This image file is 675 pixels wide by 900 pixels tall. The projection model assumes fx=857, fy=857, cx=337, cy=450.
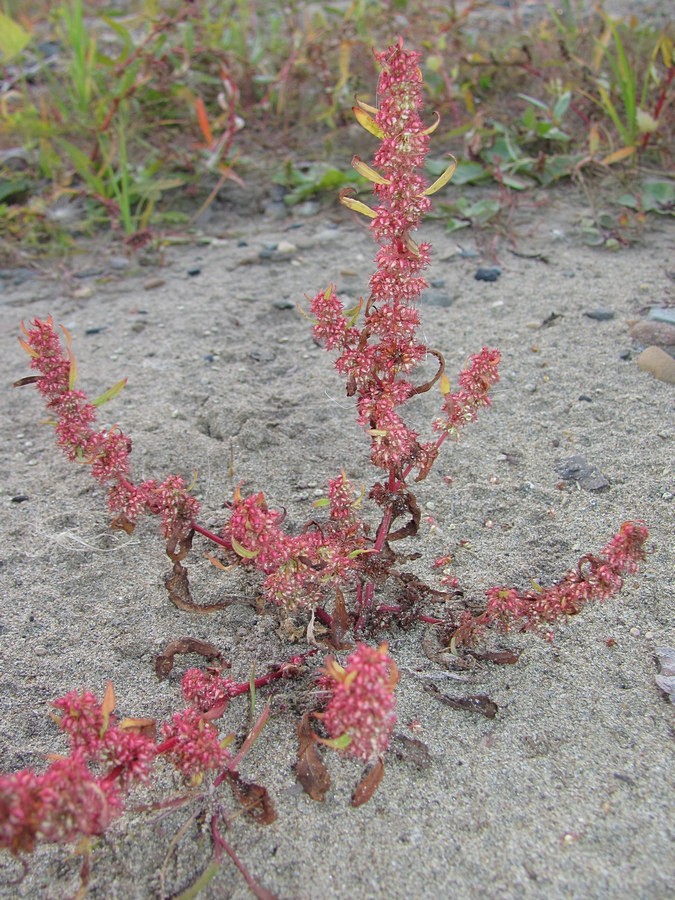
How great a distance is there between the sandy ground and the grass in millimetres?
320

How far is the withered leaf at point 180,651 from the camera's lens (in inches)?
71.2

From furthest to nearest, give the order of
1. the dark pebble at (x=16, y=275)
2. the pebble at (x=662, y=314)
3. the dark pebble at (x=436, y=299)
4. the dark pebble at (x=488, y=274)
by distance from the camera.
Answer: the dark pebble at (x=16, y=275) < the dark pebble at (x=488, y=274) < the dark pebble at (x=436, y=299) < the pebble at (x=662, y=314)

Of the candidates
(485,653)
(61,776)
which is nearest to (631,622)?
(485,653)

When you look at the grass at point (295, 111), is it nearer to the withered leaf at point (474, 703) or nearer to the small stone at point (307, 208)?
the small stone at point (307, 208)

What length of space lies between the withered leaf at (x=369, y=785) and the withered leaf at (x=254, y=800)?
0.16 metres

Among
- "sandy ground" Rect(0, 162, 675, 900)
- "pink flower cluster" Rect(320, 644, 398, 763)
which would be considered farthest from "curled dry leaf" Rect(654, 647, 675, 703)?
"pink flower cluster" Rect(320, 644, 398, 763)

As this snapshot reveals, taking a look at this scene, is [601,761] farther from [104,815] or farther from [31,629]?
[31,629]

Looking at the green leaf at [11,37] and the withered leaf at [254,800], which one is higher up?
the green leaf at [11,37]

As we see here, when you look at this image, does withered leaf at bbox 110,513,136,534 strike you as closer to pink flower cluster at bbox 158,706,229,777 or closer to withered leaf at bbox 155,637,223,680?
withered leaf at bbox 155,637,223,680

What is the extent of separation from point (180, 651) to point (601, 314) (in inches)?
79.4

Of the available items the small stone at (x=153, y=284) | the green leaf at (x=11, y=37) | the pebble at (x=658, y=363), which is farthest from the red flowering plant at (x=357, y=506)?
the green leaf at (x=11, y=37)

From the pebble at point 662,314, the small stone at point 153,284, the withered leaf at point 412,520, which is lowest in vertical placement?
the small stone at point 153,284

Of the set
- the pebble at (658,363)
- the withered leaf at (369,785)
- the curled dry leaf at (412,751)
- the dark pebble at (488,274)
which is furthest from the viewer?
the dark pebble at (488,274)

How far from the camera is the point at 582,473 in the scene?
238cm
